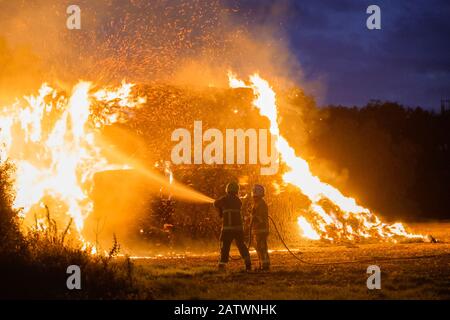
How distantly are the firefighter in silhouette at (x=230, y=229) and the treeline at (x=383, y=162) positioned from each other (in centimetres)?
3719

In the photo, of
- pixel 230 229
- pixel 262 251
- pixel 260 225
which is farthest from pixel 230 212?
pixel 262 251

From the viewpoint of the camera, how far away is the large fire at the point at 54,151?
15.6 meters

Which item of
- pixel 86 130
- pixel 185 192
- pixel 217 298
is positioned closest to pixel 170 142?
pixel 185 192

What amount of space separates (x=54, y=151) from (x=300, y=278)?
774 cm

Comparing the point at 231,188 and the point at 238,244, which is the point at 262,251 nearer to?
the point at 238,244

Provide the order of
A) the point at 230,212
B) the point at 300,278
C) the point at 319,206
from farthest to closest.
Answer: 1. the point at 319,206
2. the point at 230,212
3. the point at 300,278

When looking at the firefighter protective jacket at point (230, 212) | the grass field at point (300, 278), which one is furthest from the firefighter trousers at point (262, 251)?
the firefighter protective jacket at point (230, 212)

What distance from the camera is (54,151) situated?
53.2 ft

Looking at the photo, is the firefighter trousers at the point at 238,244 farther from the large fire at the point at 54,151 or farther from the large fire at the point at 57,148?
the large fire at the point at 54,151

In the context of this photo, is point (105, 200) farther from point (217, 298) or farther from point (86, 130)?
point (217, 298)

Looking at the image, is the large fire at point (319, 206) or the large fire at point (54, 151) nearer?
the large fire at point (54, 151)
